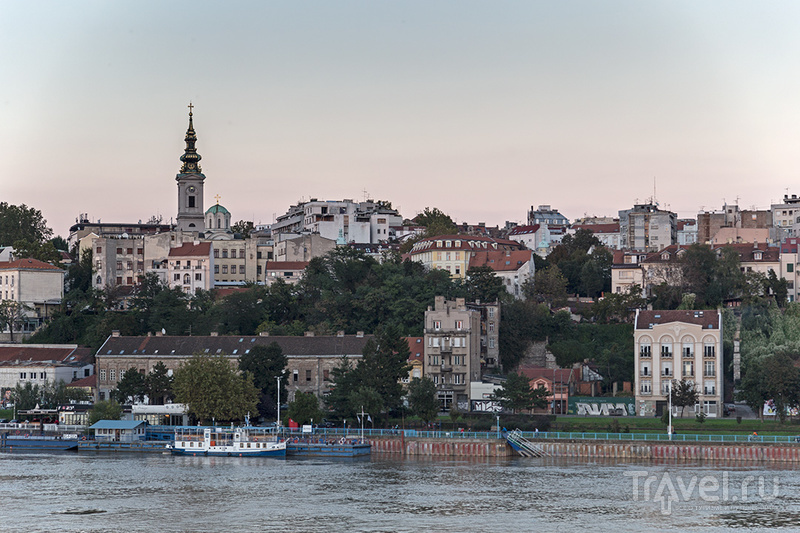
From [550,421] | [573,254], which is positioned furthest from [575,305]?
[550,421]

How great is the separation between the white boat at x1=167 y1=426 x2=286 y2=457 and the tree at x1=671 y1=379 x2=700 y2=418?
27671 millimetres

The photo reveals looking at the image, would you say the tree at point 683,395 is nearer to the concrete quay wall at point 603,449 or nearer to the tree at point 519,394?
the tree at point 519,394

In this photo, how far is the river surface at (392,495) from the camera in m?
58.5

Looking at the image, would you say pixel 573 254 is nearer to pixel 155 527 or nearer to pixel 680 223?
pixel 680 223

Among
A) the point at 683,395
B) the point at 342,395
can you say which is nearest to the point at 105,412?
the point at 342,395

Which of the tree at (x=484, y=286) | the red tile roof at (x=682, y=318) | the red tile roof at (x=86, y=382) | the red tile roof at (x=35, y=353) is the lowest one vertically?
the red tile roof at (x=86, y=382)

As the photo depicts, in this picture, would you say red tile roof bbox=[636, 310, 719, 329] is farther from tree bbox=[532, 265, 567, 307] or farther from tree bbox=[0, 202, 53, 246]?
tree bbox=[0, 202, 53, 246]

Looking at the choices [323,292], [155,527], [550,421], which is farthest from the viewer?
[323,292]

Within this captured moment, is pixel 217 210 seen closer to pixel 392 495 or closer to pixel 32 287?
pixel 32 287

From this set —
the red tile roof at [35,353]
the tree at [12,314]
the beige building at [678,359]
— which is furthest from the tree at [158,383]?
the beige building at [678,359]

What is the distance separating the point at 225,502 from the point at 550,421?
30279 millimetres

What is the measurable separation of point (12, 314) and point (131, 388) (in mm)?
31091

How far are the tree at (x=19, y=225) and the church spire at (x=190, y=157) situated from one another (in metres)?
19.1

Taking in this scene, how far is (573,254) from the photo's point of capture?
5335 inches
